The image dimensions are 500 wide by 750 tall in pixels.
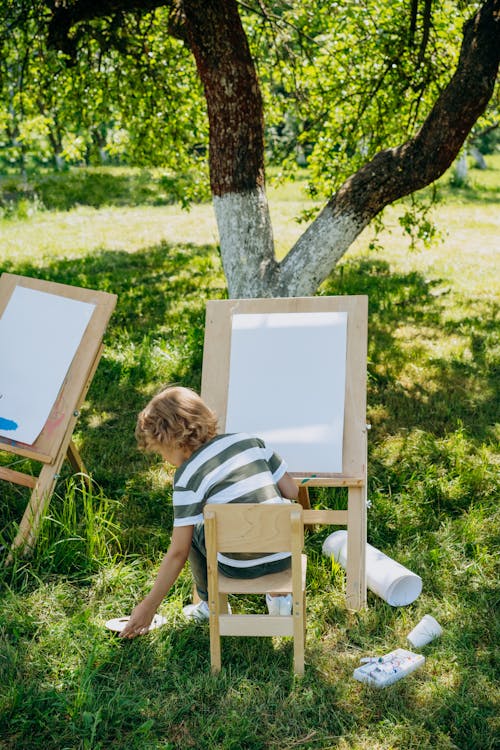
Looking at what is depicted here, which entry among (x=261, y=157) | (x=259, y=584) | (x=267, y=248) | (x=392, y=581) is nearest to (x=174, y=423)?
(x=259, y=584)

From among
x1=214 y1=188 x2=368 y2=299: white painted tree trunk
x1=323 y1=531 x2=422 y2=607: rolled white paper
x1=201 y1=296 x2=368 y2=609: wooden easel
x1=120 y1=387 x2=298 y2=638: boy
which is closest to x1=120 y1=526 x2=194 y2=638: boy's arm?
x1=120 y1=387 x2=298 y2=638: boy

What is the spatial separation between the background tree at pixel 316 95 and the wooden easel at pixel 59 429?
154 cm

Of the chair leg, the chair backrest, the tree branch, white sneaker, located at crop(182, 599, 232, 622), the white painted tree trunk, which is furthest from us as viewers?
the white painted tree trunk

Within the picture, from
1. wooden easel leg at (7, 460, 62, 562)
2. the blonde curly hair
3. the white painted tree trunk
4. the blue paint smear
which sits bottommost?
wooden easel leg at (7, 460, 62, 562)

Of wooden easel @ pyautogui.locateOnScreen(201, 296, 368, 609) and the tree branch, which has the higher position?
the tree branch

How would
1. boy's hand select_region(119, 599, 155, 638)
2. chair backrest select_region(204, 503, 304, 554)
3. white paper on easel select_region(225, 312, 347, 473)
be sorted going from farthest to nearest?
1. white paper on easel select_region(225, 312, 347, 473)
2. boy's hand select_region(119, 599, 155, 638)
3. chair backrest select_region(204, 503, 304, 554)

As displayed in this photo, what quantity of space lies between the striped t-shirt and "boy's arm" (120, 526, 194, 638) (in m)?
0.05

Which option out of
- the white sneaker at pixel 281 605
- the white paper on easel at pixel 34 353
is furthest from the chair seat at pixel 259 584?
the white paper on easel at pixel 34 353

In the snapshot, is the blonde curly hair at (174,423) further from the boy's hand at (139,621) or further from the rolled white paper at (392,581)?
the rolled white paper at (392,581)

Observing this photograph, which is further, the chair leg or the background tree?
the background tree

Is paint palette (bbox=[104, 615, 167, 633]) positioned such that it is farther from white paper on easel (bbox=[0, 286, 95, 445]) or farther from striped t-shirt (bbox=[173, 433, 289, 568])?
white paper on easel (bbox=[0, 286, 95, 445])

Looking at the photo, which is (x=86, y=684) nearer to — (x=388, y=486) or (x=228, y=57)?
(x=388, y=486)

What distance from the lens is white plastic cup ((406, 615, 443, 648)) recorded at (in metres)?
2.97

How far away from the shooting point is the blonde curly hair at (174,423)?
2.82 metres
